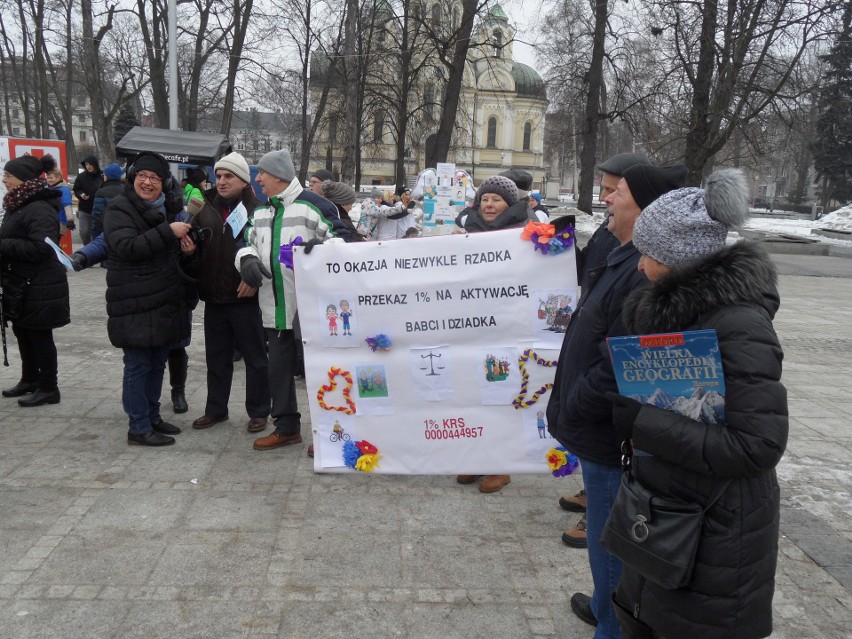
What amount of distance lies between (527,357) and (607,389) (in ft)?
5.12

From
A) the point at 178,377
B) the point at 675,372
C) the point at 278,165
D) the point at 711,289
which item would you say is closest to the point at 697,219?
the point at 711,289

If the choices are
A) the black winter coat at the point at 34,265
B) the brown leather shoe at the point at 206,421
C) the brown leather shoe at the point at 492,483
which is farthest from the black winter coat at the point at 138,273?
the brown leather shoe at the point at 492,483

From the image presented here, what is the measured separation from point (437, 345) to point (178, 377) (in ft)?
8.60

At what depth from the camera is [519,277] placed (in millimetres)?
3879

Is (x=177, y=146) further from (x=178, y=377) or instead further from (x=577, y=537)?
(x=577, y=537)

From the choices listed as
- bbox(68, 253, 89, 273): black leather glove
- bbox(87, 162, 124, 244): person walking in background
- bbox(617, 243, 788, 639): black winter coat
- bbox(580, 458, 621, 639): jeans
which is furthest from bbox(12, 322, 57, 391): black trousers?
bbox(87, 162, 124, 244): person walking in background

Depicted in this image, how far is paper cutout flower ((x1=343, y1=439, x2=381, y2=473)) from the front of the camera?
13.6ft

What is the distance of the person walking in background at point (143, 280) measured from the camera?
15.3 feet

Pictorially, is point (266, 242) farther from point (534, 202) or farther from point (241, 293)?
point (534, 202)

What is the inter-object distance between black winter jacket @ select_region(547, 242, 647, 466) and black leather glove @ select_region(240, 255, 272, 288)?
2.47 meters

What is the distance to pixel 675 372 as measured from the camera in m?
1.94

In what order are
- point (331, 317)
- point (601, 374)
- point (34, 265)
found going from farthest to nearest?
point (34, 265)
point (331, 317)
point (601, 374)

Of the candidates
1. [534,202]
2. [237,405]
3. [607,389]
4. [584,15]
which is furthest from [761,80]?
[607,389]

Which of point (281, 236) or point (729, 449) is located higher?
point (281, 236)
